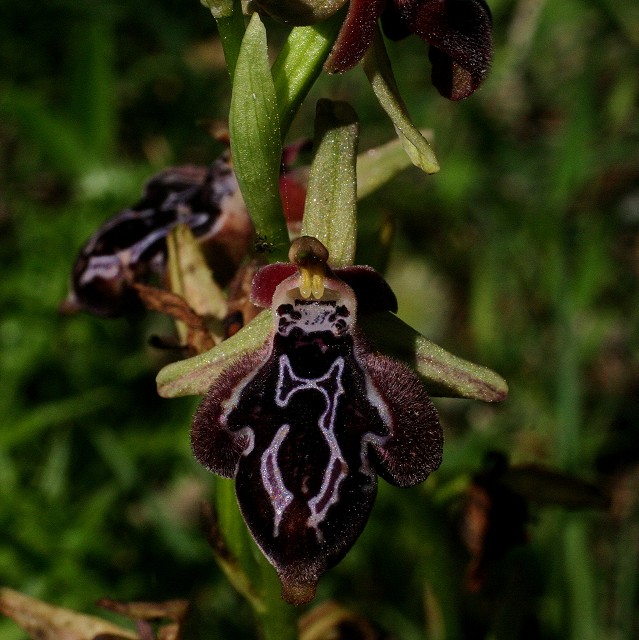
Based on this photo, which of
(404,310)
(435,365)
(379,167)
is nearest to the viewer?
(435,365)

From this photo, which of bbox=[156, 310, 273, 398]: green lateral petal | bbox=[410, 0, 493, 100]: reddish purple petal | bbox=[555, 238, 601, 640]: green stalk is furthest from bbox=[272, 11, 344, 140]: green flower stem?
bbox=[555, 238, 601, 640]: green stalk

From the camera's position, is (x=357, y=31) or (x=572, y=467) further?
(x=572, y=467)

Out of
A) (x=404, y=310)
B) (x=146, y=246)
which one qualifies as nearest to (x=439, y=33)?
(x=146, y=246)

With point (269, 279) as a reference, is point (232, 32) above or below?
above

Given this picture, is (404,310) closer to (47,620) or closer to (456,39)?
(47,620)

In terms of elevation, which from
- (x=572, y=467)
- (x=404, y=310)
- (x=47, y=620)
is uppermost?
(x=404, y=310)

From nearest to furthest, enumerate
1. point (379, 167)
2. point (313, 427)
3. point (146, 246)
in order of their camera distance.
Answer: point (313, 427) < point (379, 167) < point (146, 246)
